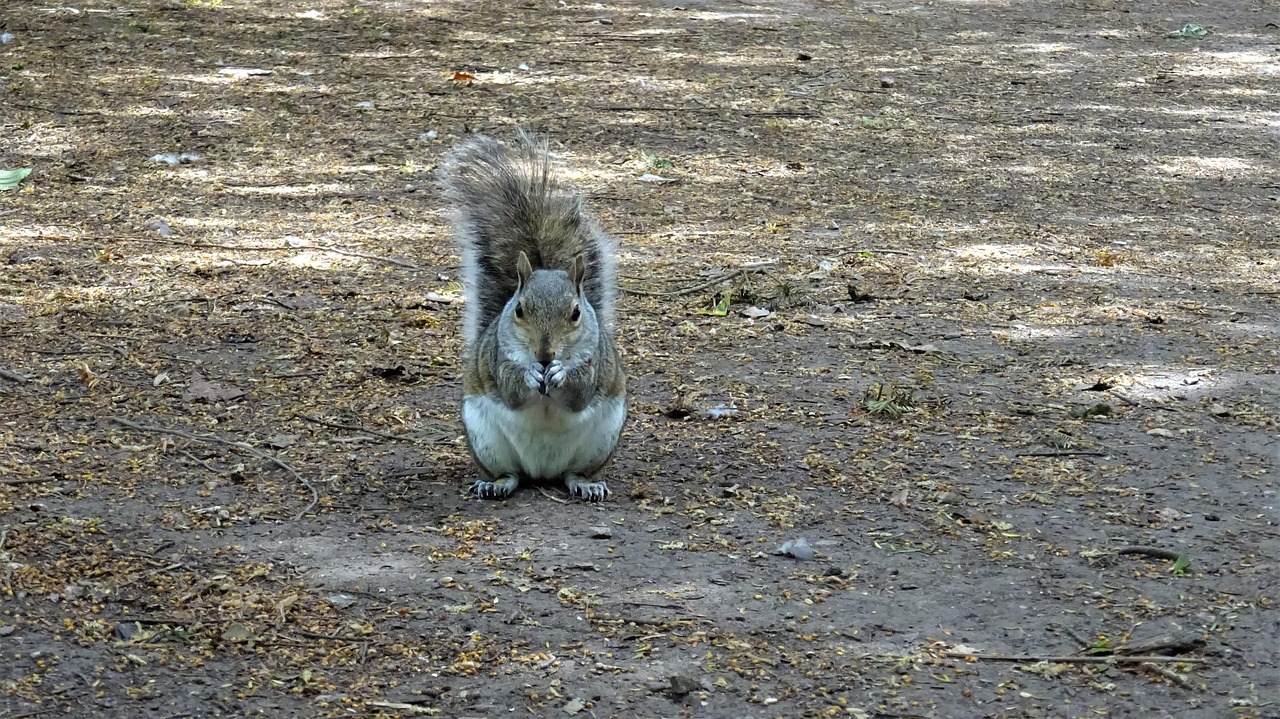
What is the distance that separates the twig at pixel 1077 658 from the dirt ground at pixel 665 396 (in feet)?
0.04

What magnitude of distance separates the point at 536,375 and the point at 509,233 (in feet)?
2.11

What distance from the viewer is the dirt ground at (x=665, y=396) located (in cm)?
258

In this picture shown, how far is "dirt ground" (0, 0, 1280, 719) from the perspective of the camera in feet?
8.45

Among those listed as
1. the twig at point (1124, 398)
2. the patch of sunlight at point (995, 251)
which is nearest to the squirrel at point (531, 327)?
the twig at point (1124, 398)

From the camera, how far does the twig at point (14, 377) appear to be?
12.8 feet

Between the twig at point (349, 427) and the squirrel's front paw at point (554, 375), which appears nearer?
the squirrel's front paw at point (554, 375)

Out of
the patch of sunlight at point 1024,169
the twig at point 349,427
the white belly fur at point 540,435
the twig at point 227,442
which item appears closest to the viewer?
the white belly fur at point 540,435

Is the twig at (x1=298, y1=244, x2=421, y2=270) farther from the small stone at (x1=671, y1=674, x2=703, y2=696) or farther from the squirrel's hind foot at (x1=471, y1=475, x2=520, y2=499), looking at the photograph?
the small stone at (x1=671, y1=674, x2=703, y2=696)

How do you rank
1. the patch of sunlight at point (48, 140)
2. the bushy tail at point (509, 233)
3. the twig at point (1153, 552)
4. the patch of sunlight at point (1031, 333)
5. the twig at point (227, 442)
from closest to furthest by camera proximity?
the twig at point (1153, 552) → the twig at point (227, 442) → the bushy tail at point (509, 233) → the patch of sunlight at point (1031, 333) → the patch of sunlight at point (48, 140)

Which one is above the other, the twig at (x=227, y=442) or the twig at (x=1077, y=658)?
the twig at (x=227, y=442)

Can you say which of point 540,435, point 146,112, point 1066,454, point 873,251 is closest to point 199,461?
point 540,435

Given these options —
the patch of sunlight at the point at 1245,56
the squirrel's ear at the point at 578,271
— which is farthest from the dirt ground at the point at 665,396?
the patch of sunlight at the point at 1245,56

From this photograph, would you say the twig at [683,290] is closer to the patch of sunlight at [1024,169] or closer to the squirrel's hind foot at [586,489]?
the squirrel's hind foot at [586,489]

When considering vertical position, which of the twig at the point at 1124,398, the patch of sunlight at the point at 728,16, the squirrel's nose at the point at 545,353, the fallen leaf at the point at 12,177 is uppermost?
the patch of sunlight at the point at 728,16
